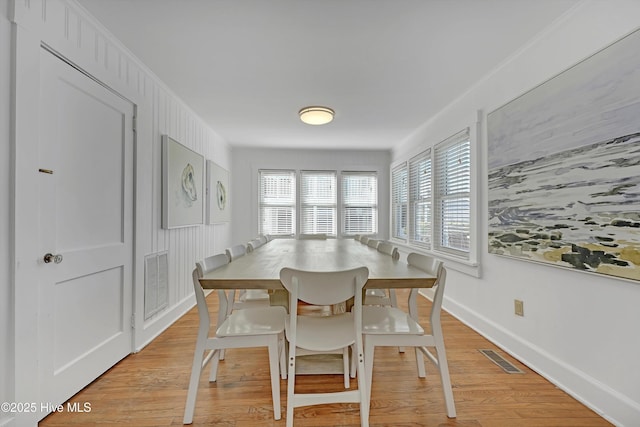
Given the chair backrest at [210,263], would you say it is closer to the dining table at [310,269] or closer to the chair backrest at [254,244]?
the dining table at [310,269]

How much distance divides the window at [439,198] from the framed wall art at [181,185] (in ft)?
9.87

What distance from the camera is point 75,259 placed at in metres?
1.84

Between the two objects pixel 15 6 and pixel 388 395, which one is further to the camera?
pixel 388 395

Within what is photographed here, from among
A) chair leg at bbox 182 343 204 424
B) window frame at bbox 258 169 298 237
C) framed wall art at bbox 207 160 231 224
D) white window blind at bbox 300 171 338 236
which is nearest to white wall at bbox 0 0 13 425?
chair leg at bbox 182 343 204 424

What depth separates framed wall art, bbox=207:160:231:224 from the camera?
4.29 meters

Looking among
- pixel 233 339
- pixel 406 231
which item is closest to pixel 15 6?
pixel 233 339

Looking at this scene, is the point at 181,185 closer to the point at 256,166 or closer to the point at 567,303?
the point at 256,166

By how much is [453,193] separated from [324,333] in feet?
8.34

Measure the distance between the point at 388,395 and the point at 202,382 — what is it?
122cm

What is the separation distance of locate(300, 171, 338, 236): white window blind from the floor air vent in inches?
145

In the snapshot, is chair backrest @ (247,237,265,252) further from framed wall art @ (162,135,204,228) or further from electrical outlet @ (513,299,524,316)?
electrical outlet @ (513,299,524,316)

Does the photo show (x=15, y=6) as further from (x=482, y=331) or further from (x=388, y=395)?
(x=482, y=331)

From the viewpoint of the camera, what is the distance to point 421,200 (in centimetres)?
445

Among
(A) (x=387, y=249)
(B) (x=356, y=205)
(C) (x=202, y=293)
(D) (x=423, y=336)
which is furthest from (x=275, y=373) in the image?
(B) (x=356, y=205)
